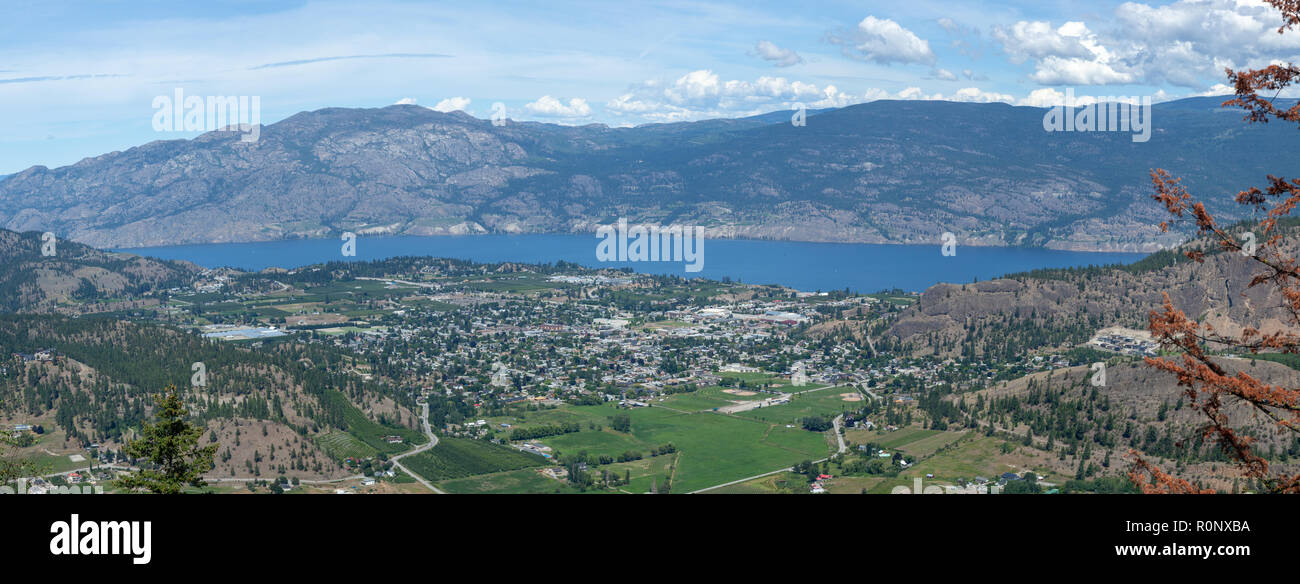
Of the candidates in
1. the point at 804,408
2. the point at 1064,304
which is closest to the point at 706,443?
the point at 804,408

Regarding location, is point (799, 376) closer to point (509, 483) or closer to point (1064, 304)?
point (1064, 304)

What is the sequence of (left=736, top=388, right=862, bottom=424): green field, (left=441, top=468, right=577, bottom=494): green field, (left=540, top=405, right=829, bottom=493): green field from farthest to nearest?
(left=736, top=388, right=862, bottom=424): green field
(left=540, top=405, right=829, bottom=493): green field
(left=441, top=468, right=577, bottom=494): green field

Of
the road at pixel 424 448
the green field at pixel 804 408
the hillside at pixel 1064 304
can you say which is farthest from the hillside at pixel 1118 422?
the road at pixel 424 448

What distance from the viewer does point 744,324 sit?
17775cm

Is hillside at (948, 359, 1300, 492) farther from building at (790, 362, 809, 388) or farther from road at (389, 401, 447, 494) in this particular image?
road at (389, 401, 447, 494)

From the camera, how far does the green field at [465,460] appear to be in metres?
85.1

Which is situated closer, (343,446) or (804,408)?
(343,446)

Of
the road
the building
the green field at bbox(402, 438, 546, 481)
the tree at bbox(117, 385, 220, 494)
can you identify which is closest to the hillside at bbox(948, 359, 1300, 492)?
the building

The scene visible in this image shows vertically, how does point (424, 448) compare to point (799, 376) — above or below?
below

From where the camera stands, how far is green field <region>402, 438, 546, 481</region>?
279ft

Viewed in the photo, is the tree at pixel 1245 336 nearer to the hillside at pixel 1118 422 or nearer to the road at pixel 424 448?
the hillside at pixel 1118 422

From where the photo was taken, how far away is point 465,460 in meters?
88.9
